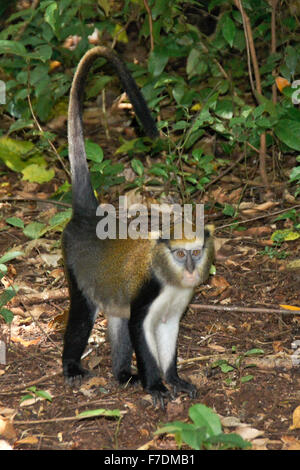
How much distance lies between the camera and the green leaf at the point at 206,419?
11.5 ft

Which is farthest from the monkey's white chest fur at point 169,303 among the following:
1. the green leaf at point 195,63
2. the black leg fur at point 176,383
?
the green leaf at point 195,63

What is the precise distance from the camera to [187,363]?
4.80 metres

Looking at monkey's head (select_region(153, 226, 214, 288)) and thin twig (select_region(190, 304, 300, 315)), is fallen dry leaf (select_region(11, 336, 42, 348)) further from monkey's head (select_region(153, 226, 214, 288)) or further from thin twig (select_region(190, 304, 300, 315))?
monkey's head (select_region(153, 226, 214, 288))

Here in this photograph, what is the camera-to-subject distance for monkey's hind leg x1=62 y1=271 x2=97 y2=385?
4641 mm

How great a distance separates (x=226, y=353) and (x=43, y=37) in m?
3.57

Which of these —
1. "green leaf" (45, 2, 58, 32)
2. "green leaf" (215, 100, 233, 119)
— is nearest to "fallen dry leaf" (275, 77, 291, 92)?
"green leaf" (215, 100, 233, 119)

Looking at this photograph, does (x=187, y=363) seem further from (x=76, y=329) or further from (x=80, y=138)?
(x=80, y=138)

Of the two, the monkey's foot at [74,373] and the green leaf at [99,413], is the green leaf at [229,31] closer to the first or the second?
the monkey's foot at [74,373]

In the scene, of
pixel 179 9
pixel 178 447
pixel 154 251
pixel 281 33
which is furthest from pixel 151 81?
pixel 178 447

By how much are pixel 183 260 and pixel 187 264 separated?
0.04 m

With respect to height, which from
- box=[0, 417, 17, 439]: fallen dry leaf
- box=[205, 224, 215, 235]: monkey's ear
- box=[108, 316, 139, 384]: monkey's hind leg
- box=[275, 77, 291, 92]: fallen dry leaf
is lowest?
box=[0, 417, 17, 439]: fallen dry leaf

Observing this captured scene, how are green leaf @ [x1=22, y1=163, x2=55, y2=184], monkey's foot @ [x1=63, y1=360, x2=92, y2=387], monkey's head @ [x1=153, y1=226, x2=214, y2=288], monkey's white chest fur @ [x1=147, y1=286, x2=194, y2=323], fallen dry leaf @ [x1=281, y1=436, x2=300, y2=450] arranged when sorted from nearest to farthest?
fallen dry leaf @ [x1=281, y1=436, x2=300, y2=450] → monkey's head @ [x1=153, y1=226, x2=214, y2=288] → monkey's white chest fur @ [x1=147, y1=286, x2=194, y2=323] → monkey's foot @ [x1=63, y1=360, x2=92, y2=387] → green leaf @ [x1=22, y1=163, x2=55, y2=184]

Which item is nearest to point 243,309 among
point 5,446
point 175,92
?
point 5,446

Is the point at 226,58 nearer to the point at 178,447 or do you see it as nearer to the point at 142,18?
the point at 142,18
